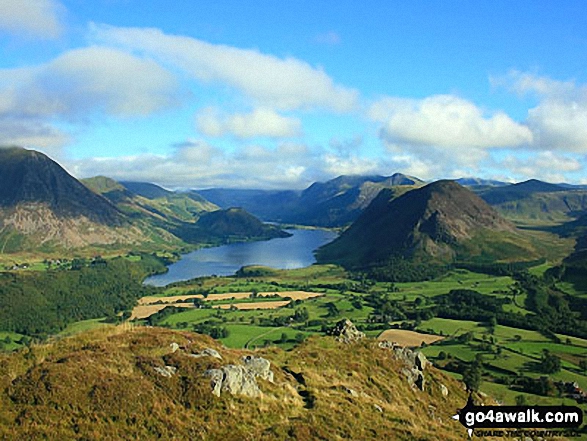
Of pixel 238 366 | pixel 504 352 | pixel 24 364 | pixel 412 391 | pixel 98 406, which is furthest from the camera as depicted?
pixel 504 352

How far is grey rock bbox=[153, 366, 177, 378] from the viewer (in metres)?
29.8

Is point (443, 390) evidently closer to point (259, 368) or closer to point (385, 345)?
point (385, 345)

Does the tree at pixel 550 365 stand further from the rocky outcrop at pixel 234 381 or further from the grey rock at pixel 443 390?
the rocky outcrop at pixel 234 381

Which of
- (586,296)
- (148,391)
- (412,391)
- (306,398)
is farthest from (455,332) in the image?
(148,391)

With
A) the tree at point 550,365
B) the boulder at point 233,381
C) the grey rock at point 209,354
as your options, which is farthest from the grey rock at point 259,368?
the tree at point 550,365

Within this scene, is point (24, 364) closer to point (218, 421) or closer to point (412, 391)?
point (218, 421)

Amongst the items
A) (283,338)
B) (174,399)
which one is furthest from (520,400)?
(174,399)

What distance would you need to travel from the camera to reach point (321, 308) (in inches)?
7721

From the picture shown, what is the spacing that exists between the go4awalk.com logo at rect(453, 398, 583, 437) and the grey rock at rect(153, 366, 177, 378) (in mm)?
23417

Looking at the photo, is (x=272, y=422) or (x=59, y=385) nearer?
(x=59, y=385)

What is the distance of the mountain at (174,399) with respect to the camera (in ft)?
80.1

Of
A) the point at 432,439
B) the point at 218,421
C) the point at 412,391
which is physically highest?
the point at 218,421

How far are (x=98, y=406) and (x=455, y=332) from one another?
151m

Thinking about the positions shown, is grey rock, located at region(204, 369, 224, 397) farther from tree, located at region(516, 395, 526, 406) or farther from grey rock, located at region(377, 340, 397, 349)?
tree, located at region(516, 395, 526, 406)
